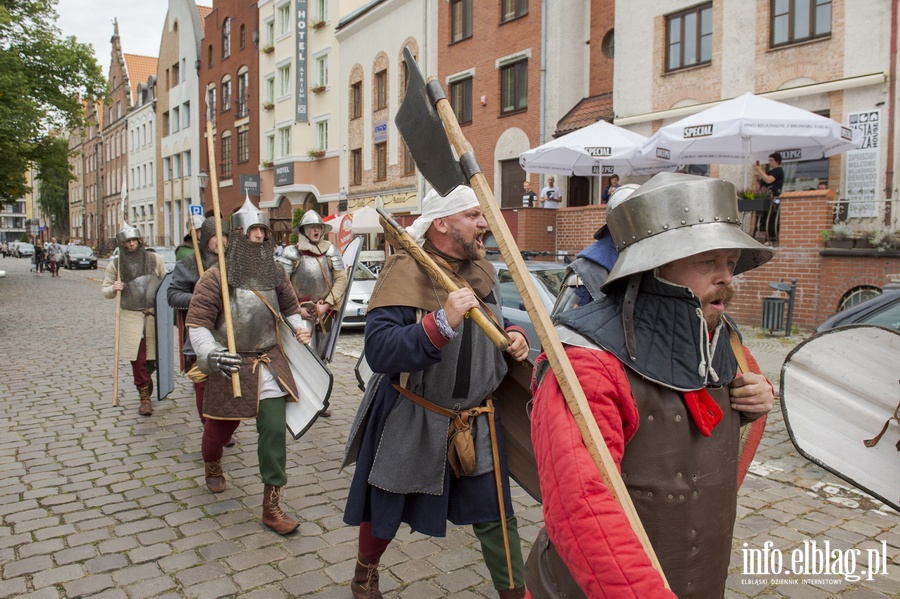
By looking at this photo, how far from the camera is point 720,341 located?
78.2 inches

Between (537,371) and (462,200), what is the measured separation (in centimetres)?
126

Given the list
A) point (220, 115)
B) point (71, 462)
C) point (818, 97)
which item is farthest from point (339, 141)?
point (71, 462)

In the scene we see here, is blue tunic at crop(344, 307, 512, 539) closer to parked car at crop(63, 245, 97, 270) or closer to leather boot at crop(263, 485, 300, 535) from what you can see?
leather boot at crop(263, 485, 300, 535)

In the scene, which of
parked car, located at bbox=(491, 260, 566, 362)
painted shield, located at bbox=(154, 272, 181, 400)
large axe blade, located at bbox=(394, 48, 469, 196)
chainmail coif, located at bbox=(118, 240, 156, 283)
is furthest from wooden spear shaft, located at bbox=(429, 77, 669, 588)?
chainmail coif, located at bbox=(118, 240, 156, 283)

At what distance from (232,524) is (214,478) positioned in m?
0.67

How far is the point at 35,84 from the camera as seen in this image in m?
28.4

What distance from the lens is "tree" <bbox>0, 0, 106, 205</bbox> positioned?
85.7ft

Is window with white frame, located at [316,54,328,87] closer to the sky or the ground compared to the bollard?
closer to the sky

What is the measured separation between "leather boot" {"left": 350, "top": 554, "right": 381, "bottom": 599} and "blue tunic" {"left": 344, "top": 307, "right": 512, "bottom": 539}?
285 mm

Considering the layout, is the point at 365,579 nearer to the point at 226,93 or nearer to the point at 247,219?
the point at 247,219

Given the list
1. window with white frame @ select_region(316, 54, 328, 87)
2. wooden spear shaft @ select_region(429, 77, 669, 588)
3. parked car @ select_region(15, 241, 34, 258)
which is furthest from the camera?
parked car @ select_region(15, 241, 34, 258)

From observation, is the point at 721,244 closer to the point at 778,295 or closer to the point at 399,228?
the point at 399,228

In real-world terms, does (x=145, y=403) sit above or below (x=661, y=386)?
below

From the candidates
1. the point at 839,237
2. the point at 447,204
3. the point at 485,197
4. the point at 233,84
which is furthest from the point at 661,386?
the point at 233,84
